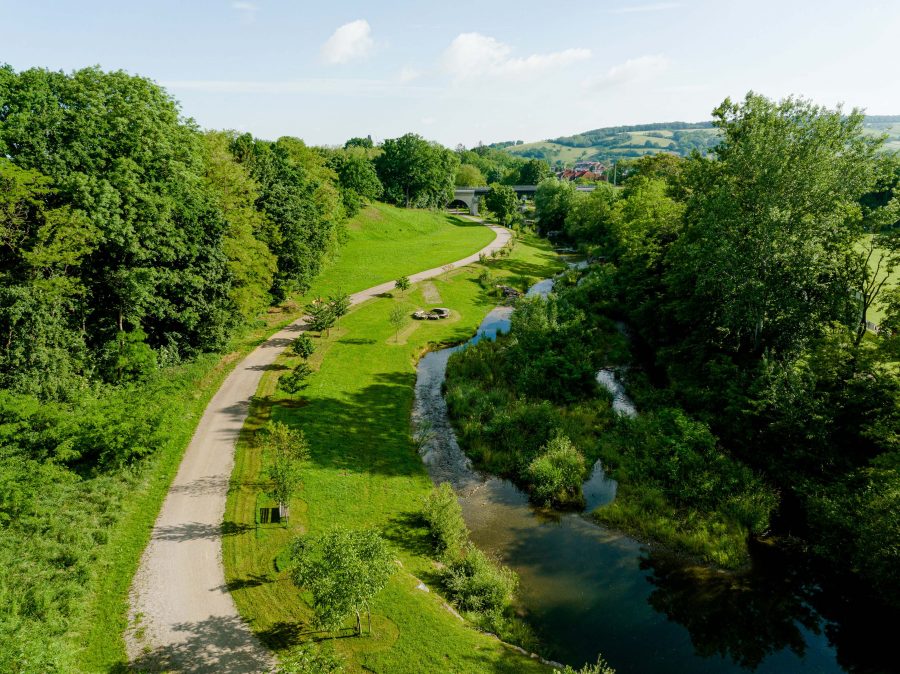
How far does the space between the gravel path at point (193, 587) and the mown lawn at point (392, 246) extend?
35444 millimetres

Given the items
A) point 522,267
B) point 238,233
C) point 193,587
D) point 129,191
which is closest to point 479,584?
point 193,587

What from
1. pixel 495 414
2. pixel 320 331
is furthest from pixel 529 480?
pixel 320 331

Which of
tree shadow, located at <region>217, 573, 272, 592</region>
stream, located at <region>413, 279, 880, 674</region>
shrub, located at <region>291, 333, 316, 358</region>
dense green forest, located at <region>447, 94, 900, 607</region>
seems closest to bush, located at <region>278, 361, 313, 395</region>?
shrub, located at <region>291, 333, 316, 358</region>

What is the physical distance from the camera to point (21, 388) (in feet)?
93.1

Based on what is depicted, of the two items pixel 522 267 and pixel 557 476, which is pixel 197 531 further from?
pixel 522 267

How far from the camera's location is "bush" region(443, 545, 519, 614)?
20.9 meters

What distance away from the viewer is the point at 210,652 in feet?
58.3

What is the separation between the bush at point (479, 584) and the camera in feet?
68.5

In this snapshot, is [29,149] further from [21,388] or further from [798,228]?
[798,228]

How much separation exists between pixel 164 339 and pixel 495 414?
28.8 m

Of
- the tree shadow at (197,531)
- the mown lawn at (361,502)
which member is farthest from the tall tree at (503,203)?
the tree shadow at (197,531)

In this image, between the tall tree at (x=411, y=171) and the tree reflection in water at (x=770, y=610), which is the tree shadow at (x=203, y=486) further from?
the tall tree at (x=411, y=171)

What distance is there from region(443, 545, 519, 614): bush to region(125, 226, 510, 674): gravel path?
809cm

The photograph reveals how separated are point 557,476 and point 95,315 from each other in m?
35.7
